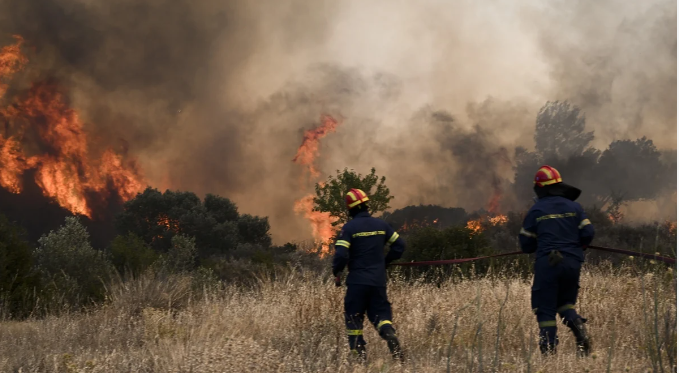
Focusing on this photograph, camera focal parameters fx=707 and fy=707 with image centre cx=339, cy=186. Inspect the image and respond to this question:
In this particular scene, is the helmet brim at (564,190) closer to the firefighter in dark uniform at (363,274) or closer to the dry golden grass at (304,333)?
the dry golden grass at (304,333)

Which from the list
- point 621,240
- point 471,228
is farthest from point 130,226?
point 471,228

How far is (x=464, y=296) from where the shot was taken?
33.0 ft

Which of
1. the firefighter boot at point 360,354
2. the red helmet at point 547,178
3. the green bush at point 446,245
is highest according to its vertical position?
the green bush at point 446,245

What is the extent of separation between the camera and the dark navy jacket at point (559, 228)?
6785 mm

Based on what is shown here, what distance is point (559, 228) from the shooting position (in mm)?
6812

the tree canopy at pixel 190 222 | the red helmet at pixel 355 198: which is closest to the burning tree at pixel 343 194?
the tree canopy at pixel 190 222

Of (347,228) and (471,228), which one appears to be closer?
(347,228)

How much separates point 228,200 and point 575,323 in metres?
61.7

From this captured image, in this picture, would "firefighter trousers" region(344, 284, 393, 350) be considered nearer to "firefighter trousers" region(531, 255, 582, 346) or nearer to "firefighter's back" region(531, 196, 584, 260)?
"firefighter trousers" region(531, 255, 582, 346)

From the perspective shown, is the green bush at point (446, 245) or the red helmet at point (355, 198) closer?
the red helmet at point (355, 198)

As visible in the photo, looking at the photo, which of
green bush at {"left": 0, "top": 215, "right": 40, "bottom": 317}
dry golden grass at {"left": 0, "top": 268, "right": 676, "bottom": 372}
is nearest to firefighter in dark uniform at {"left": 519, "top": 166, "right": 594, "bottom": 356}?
dry golden grass at {"left": 0, "top": 268, "right": 676, "bottom": 372}

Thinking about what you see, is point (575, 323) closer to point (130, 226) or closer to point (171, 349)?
point (171, 349)

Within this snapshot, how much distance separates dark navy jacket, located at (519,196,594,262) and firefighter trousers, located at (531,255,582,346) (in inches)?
4.2

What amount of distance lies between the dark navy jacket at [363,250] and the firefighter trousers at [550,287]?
1.52 meters
